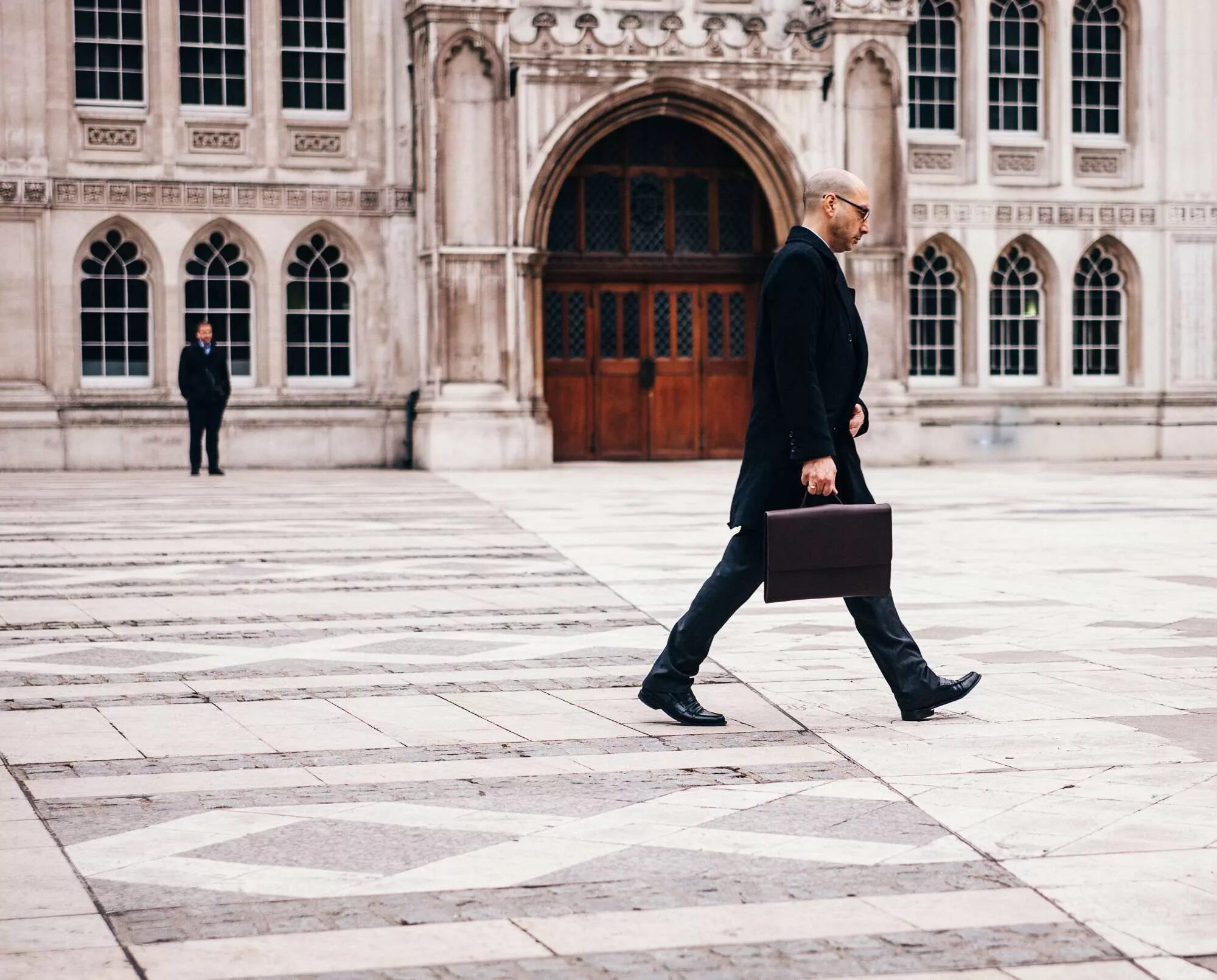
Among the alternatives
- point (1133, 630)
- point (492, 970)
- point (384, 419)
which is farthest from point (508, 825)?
point (384, 419)

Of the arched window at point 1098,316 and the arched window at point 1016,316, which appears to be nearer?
the arched window at point 1016,316

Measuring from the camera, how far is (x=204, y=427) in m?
25.1

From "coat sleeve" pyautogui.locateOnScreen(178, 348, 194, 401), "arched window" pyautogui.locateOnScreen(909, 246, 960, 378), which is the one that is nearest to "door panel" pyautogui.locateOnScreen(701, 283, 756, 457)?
"arched window" pyautogui.locateOnScreen(909, 246, 960, 378)

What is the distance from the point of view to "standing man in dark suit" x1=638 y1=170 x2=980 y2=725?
7215 mm

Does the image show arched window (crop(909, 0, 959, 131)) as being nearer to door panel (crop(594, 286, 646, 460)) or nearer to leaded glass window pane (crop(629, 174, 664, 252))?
leaded glass window pane (crop(629, 174, 664, 252))

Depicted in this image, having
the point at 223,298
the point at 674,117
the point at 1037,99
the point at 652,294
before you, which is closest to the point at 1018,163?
the point at 1037,99

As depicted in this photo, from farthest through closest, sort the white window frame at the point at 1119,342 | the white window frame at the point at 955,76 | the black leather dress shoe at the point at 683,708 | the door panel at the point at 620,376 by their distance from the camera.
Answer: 1. the white window frame at the point at 1119,342
2. the white window frame at the point at 955,76
3. the door panel at the point at 620,376
4. the black leather dress shoe at the point at 683,708

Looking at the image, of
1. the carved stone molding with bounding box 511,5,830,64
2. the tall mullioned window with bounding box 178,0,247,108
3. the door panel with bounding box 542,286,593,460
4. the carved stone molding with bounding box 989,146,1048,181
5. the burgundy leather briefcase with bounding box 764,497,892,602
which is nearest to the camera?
the burgundy leather briefcase with bounding box 764,497,892,602

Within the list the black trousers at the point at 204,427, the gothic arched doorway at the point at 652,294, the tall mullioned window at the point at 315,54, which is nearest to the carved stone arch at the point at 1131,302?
the gothic arched doorway at the point at 652,294

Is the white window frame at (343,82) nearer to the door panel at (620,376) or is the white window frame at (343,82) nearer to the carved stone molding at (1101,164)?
the door panel at (620,376)

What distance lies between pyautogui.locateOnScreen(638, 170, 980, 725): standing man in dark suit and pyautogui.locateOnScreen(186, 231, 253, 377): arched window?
20592mm

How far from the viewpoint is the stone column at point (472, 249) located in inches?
1034

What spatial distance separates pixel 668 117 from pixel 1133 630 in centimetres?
1911

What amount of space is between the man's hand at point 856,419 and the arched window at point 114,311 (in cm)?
2065
